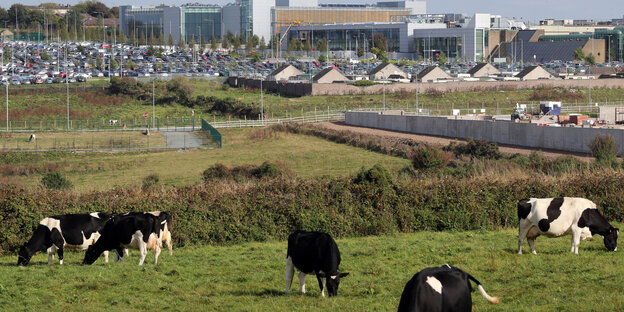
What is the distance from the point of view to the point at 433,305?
37.6ft

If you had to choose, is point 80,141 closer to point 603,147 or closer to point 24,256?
point 603,147

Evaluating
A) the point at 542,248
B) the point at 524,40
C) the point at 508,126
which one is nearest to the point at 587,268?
the point at 542,248

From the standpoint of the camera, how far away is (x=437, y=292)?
11.5 meters

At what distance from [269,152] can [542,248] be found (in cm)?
4262

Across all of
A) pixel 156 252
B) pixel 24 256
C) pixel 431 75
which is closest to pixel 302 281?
pixel 156 252

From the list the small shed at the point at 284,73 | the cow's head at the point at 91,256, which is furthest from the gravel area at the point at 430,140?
the small shed at the point at 284,73

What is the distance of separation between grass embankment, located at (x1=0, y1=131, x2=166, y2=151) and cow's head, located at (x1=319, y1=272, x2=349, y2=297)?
171ft

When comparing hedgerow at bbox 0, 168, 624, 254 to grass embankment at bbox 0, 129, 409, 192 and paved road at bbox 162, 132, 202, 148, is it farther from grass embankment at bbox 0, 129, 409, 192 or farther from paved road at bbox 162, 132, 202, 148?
paved road at bbox 162, 132, 202, 148

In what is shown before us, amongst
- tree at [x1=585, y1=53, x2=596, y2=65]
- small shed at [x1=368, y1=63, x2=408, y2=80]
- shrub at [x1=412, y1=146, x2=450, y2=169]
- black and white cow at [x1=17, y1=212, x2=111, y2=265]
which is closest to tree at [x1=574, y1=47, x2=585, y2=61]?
tree at [x1=585, y1=53, x2=596, y2=65]

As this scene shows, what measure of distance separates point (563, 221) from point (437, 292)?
7870 mm

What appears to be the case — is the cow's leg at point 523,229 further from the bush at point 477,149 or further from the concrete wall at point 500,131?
the concrete wall at point 500,131

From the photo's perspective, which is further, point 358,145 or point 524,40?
point 524,40

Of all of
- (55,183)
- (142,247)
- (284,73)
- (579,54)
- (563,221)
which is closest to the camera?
(563,221)

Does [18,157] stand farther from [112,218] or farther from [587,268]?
[587,268]
